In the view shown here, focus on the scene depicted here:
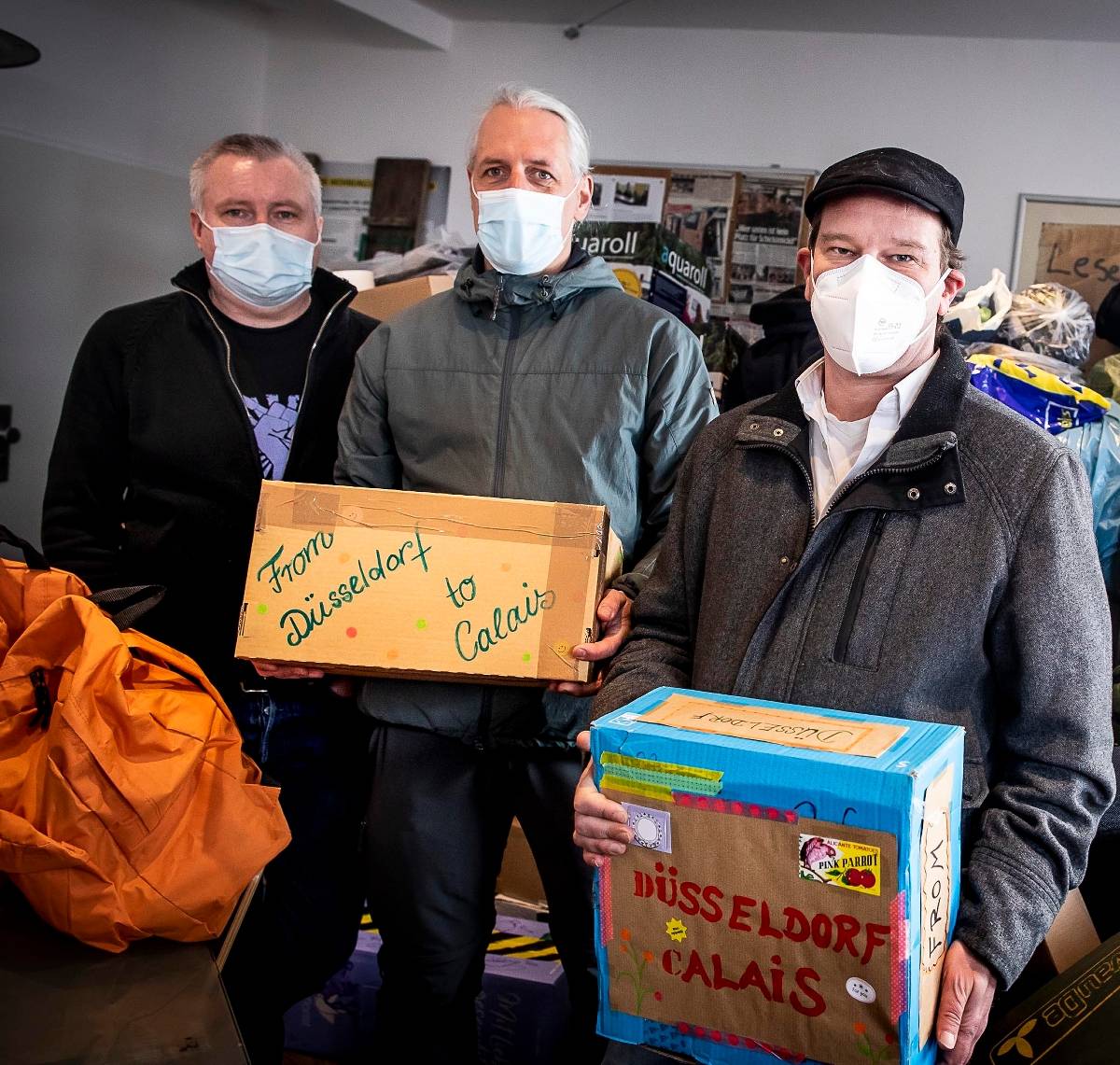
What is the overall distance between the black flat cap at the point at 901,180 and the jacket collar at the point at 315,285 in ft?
3.52

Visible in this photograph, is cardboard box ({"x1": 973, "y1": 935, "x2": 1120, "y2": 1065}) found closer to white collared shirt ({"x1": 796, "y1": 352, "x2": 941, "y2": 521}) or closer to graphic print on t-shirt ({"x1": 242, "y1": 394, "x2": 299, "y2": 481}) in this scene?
white collared shirt ({"x1": 796, "y1": 352, "x2": 941, "y2": 521})

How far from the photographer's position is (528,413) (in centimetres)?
169

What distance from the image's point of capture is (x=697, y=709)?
3.79ft

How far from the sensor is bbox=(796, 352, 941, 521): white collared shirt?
1263 mm

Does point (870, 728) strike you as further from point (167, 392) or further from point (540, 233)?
point (167, 392)

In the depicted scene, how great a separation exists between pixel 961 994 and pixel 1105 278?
3601 millimetres

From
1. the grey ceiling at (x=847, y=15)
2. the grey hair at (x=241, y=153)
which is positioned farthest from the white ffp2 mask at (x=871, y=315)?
the grey ceiling at (x=847, y=15)

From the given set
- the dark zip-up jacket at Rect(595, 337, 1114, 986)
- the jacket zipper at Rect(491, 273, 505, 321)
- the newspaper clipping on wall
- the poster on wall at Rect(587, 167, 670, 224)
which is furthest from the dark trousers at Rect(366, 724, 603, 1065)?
the poster on wall at Rect(587, 167, 670, 224)

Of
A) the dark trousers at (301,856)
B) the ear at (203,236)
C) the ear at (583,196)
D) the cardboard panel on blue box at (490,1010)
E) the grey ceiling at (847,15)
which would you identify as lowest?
the cardboard panel on blue box at (490,1010)

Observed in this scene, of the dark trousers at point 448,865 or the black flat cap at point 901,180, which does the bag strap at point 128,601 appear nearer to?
the dark trousers at point 448,865

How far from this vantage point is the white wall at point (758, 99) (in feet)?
13.1

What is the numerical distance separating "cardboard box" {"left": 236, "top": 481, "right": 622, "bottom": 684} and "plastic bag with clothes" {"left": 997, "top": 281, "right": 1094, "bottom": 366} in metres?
1.93

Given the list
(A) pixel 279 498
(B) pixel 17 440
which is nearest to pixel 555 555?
(A) pixel 279 498

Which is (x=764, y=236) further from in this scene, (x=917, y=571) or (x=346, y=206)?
(x=917, y=571)
